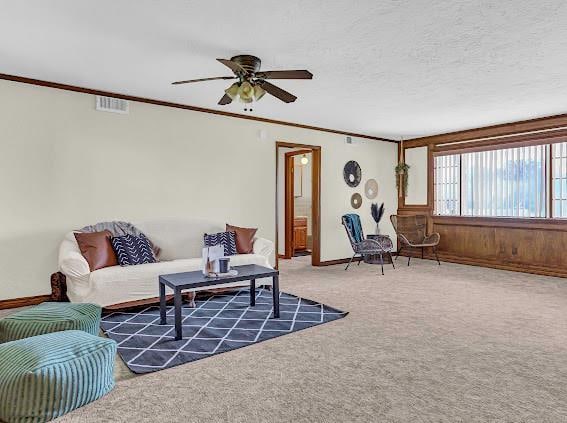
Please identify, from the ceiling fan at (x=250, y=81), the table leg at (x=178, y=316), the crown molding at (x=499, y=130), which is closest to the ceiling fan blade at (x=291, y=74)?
the ceiling fan at (x=250, y=81)

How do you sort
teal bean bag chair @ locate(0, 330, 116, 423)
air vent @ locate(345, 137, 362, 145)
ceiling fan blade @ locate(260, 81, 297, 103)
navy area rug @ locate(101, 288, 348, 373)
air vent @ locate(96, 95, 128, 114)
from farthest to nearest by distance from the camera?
1. air vent @ locate(345, 137, 362, 145)
2. air vent @ locate(96, 95, 128, 114)
3. ceiling fan blade @ locate(260, 81, 297, 103)
4. navy area rug @ locate(101, 288, 348, 373)
5. teal bean bag chair @ locate(0, 330, 116, 423)

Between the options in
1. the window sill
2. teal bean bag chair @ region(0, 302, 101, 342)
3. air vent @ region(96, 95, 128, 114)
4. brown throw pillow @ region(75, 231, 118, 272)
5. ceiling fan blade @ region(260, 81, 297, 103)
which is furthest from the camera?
the window sill

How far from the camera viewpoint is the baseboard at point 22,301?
13.2ft

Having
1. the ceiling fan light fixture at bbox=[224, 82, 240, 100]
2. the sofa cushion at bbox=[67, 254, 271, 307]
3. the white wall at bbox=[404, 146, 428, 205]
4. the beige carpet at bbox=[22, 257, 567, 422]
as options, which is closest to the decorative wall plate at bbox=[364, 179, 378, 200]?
the white wall at bbox=[404, 146, 428, 205]

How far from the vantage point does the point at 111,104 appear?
4.62 m

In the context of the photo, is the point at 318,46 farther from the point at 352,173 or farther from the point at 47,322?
the point at 352,173

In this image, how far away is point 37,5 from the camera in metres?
2.57

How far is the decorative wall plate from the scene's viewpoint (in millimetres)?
7499

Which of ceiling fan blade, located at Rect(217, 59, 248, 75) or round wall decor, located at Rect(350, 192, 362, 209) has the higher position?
ceiling fan blade, located at Rect(217, 59, 248, 75)

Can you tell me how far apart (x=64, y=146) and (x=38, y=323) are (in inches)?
99.4

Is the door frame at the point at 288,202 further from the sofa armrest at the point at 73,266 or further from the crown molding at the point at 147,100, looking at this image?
the sofa armrest at the point at 73,266

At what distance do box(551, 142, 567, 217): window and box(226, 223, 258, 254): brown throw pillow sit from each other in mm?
4644

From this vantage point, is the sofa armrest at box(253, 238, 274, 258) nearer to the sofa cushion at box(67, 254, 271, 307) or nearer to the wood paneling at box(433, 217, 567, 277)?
the sofa cushion at box(67, 254, 271, 307)

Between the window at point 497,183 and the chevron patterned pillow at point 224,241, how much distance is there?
4.48 metres
